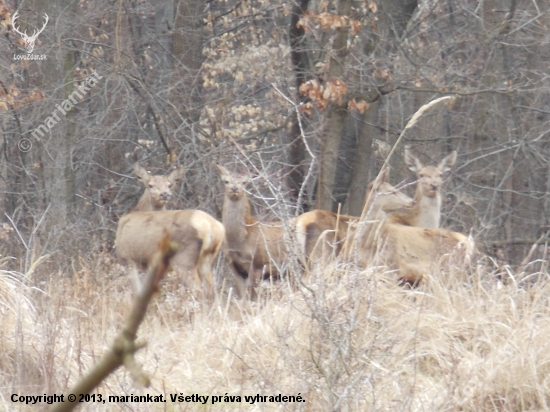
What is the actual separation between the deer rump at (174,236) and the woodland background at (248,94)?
1099 mm

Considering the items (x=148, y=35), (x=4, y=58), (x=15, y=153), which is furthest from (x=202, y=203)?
(x=15, y=153)

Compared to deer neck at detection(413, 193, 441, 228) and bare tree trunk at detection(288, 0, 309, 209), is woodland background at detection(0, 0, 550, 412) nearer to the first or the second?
bare tree trunk at detection(288, 0, 309, 209)

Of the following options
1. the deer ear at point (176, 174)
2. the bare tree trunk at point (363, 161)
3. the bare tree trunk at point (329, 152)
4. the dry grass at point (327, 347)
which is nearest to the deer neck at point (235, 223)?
the deer ear at point (176, 174)

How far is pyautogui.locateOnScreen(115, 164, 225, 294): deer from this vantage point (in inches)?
372

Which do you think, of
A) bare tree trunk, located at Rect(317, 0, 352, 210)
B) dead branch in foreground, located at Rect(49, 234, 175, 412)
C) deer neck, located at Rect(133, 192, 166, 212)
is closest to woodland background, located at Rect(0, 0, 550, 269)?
bare tree trunk, located at Rect(317, 0, 352, 210)

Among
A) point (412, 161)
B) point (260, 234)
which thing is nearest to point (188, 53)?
point (412, 161)

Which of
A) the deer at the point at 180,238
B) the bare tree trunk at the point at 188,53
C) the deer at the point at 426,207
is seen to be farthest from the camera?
the bare tree trunk at the point at 188,53

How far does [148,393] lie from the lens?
4.92m

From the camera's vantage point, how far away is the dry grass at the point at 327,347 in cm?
463

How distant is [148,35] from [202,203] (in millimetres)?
2984

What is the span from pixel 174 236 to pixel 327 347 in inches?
193

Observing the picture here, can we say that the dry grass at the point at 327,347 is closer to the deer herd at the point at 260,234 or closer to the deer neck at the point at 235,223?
the deer herd at the point at 260,234

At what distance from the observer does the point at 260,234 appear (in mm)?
10164

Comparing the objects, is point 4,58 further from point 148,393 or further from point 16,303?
point 148,393
